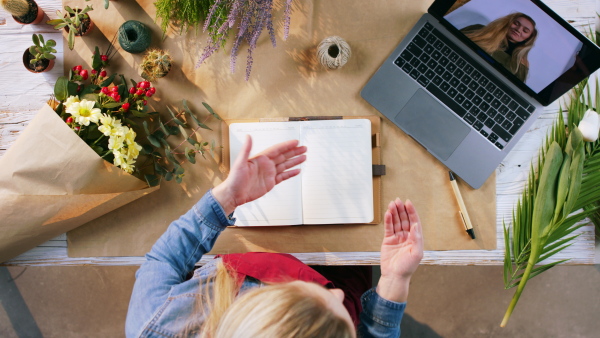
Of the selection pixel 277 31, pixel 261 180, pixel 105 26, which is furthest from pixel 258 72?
pixel 105 26

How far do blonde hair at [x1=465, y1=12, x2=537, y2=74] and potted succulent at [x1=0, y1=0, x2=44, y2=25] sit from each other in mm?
1038

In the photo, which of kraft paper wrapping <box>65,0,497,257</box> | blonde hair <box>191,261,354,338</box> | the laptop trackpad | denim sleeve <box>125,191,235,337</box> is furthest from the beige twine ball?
blonde hair <box>191,261,354,338</box>

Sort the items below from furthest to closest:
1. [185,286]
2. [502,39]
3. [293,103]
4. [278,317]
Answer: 1. [293,103]
2. [502,39]
3. [185,286]
4. [278,317]

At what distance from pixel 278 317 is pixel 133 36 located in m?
0.74

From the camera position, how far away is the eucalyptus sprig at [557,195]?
0.90 metres

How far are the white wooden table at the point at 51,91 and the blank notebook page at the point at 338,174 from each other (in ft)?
0.34

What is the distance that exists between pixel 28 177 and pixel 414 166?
86 cm

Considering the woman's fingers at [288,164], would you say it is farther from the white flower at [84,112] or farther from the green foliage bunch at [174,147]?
the white flower at [84,112]

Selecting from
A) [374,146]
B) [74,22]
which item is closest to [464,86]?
[374,146]

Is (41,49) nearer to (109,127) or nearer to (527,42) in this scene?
(109,127)

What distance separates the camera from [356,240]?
943 millimetres

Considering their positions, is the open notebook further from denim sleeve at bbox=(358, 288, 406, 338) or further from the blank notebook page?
denim sleeve at bbox=(358, 288, 406, 338)

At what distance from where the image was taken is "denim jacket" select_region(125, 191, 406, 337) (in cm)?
72

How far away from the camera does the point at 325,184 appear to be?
3.06 feet
